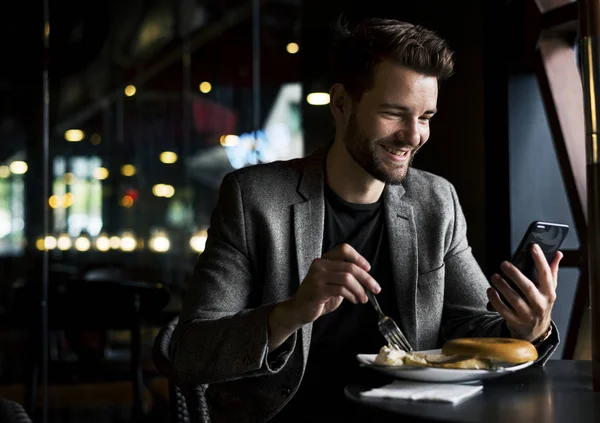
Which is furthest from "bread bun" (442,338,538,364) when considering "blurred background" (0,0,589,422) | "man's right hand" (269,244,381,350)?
"blurred background" (0,0,589,422)

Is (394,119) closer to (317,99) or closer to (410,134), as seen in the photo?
(410,134)

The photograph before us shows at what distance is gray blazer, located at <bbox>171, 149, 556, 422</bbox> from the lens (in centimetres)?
187

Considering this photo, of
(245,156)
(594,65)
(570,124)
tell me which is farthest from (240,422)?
(245,156)

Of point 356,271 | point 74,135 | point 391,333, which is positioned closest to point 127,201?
point 74,135

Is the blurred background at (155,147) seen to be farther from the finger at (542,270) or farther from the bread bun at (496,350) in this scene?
the bread bun at (496,350)

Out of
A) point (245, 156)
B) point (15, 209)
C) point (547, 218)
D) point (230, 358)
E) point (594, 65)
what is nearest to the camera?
point (594, 65)

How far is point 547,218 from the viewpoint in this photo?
3.38 meters

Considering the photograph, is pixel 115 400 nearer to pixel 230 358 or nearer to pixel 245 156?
pixel 245 156

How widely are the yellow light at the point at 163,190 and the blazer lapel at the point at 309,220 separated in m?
3.86

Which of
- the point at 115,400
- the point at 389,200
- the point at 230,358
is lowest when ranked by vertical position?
the point at 115,400

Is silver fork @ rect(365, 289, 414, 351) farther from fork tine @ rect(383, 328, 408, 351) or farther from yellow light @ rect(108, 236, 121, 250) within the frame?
yellow light @ rect(108, 236, 121, 250)

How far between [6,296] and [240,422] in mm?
3482

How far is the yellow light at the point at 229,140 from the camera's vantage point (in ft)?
20.9

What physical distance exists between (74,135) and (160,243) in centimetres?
97
